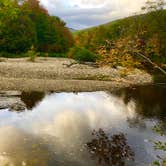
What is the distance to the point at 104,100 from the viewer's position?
96.0 ft

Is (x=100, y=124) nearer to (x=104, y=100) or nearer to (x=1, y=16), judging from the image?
(x=104, y=100)

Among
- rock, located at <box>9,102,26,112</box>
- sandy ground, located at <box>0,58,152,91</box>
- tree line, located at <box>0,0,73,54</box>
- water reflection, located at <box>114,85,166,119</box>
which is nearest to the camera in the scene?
rock, located at <box>9,102,26,112</box>

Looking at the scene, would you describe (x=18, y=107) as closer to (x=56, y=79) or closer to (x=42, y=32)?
(x=56, y=79)

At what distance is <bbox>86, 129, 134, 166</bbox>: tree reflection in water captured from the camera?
14.6 meters

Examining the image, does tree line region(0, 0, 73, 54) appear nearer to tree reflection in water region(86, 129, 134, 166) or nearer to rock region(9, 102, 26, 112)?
rock region(9, 102, 26, 112)

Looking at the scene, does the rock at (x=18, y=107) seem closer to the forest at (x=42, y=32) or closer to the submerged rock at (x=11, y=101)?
the submerged rock at (x=11, y=101)

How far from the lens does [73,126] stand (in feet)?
65.5

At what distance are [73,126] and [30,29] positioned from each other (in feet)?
202

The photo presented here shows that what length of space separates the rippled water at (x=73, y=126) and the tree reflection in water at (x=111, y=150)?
7.2 inches

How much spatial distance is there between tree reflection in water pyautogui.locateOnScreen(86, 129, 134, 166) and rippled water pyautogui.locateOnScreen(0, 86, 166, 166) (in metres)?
0.18

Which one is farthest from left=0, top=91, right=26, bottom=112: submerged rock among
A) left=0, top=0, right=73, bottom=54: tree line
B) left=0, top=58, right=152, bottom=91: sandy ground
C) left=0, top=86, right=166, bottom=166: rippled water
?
left=0, top=0, right=73, bottom=54: tree line

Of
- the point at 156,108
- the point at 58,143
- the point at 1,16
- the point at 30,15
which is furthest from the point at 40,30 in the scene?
the point at 58,143

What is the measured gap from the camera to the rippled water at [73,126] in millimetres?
14695

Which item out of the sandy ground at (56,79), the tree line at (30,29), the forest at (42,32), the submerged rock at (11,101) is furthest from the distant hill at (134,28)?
the tree line at (30,29)
